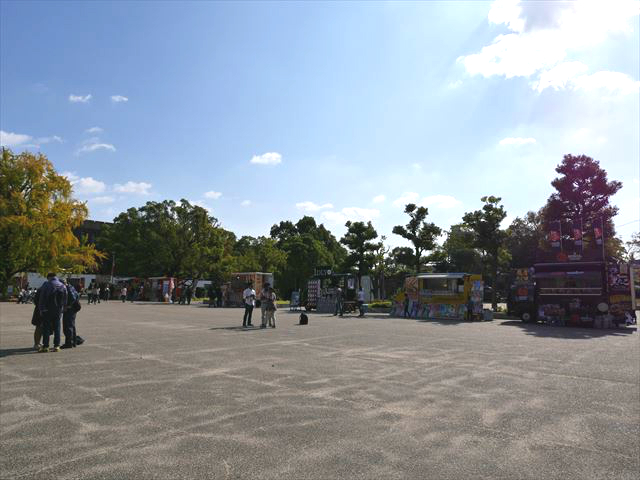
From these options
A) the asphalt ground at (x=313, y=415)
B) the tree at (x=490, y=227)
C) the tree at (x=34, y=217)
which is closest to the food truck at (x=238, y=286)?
the tree at (x=34, y=217)

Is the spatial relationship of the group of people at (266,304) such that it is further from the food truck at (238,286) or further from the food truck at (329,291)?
the food truck at (238,286)

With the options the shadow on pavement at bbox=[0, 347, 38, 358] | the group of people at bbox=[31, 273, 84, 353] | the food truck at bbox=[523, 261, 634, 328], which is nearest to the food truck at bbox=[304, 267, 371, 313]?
the food truck at bbox=[523, 261, 634, 328]

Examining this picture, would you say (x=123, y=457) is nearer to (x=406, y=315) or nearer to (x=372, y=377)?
(x=372, y=377)

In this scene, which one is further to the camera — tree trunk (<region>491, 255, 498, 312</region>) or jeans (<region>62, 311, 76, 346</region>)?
tree trunk (<region>491, 255, 498, 312</region>)

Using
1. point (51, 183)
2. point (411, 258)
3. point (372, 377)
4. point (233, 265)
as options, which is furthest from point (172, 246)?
point (372, 377)

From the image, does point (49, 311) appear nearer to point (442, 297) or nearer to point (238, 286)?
point (442, 297)

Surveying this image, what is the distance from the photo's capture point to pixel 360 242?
4366 cm

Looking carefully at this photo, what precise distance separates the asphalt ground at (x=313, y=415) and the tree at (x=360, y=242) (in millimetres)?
33034

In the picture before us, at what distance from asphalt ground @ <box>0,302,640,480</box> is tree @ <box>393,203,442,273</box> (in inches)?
1014

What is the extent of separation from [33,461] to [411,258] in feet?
114

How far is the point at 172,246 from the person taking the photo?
188 ft

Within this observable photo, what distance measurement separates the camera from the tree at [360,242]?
43603mm

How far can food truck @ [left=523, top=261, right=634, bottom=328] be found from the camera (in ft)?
67.1

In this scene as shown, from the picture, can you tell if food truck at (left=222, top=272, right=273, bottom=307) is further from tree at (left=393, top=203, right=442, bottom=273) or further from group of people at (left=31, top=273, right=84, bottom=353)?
group of people at (left=31, top=273, right=84, bottom=353)
